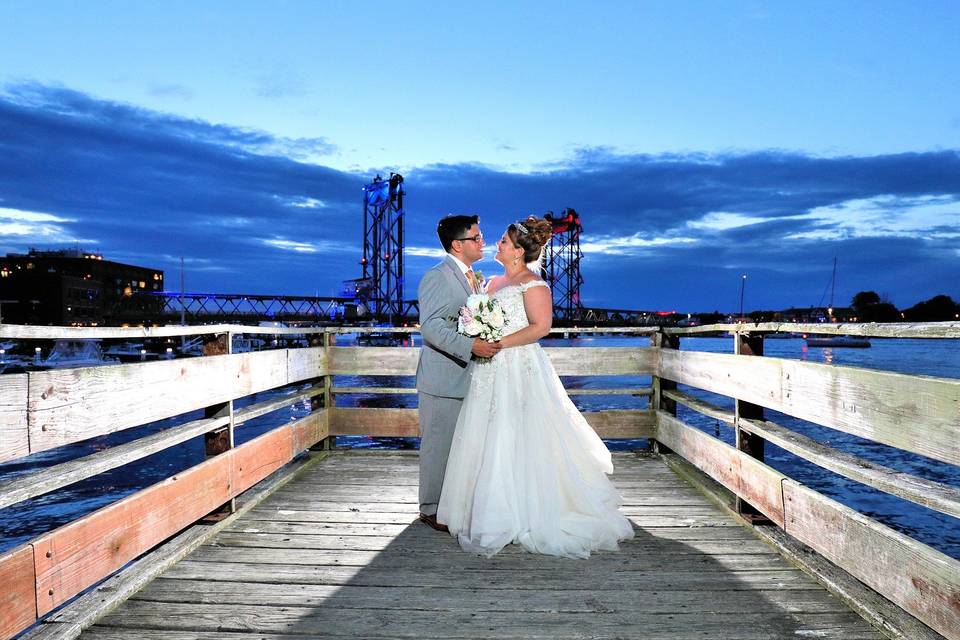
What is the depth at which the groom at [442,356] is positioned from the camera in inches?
157

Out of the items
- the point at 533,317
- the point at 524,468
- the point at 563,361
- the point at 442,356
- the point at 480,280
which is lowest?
the point at 524,468

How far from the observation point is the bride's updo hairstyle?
4055 millimetres

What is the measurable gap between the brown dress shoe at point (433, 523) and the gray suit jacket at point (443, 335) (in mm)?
746

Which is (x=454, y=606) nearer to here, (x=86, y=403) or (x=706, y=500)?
(x=86, y=403)

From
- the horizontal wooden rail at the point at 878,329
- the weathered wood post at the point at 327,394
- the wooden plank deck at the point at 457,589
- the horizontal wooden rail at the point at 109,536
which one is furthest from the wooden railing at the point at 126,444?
the horizontal wooden rail at the point at 878,329

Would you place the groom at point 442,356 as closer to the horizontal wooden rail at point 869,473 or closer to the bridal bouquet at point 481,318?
the bridal bouquet at point 481,318

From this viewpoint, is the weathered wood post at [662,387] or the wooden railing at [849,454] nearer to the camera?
the wooden railing at [849,454]

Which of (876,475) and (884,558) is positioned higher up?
(876,475)

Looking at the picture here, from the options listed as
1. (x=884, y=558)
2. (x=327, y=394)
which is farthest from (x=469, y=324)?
(x=327, y=394)

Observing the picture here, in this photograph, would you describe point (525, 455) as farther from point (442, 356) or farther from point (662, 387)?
point (662, 387)

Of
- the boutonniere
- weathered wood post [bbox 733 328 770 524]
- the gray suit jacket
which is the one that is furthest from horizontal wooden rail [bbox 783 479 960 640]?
the boutonniere

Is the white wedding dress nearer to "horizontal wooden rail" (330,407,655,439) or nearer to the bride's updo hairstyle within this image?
the bride's updo hairstyle

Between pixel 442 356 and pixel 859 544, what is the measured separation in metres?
2.33

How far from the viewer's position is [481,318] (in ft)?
12.4
